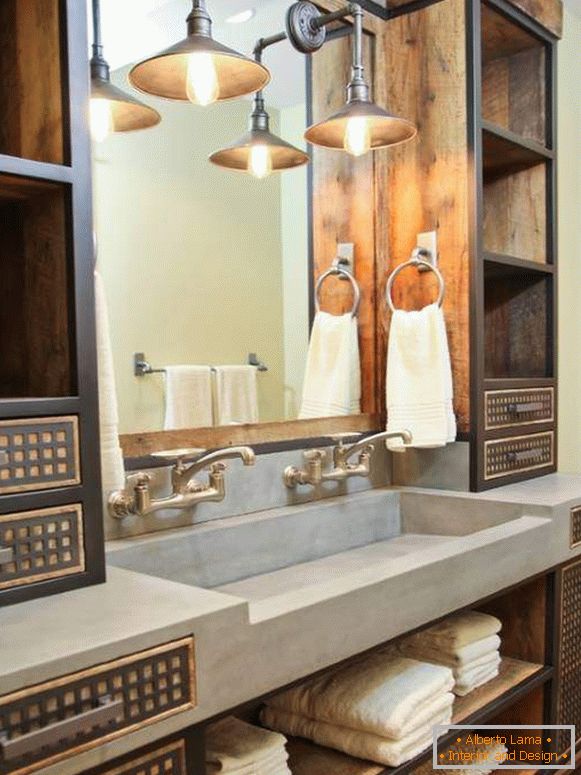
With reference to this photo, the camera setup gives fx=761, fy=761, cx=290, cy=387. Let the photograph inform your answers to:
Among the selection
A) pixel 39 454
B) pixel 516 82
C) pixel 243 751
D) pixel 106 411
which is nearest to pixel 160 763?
pixel 243 751

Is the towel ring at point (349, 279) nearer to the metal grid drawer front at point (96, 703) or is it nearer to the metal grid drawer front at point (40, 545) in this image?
the metal grid drawer front at point (40, 545)

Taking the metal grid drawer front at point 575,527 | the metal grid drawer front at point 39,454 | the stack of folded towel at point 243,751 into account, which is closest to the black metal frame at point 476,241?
the metal grid drawer front at point 575,527

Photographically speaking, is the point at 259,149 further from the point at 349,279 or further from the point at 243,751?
the point at 243,751

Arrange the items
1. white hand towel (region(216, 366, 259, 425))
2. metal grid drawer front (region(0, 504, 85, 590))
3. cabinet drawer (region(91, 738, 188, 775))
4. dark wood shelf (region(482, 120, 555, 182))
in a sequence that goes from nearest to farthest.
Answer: cabinet drawer (region(91, 738, 188, 775))
metal grid drawer front (region(0, 504, 85, 590))
white hand towel (region(216, 366, 259, 425))
dark wood shelf (region(482, 120, 555, 182))

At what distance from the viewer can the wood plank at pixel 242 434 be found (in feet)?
5.40

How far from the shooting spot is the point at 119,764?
0.98 meters

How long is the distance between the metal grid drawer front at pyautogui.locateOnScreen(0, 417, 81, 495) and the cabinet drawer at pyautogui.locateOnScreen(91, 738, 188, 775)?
1.37 ft

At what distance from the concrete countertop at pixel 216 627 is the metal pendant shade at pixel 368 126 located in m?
1.03

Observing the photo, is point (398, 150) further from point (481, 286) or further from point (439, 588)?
point (439, 588)

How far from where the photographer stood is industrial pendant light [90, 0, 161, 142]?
1.59 metres

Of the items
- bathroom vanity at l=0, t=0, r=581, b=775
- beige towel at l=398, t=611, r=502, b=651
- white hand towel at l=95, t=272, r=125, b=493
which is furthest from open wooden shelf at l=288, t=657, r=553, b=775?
white hand towel at l=95, t=272, r=125, b=493

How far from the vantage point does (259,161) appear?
1963 mm

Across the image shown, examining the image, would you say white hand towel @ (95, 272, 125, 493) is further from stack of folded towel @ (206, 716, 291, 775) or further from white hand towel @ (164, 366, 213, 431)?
stack of folded towel @ (206, 716, 291, 775)

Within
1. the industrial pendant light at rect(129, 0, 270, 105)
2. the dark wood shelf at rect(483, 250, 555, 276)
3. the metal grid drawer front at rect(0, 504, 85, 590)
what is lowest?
the metal grid drawer front at rect(0, 504, 85, 590)
